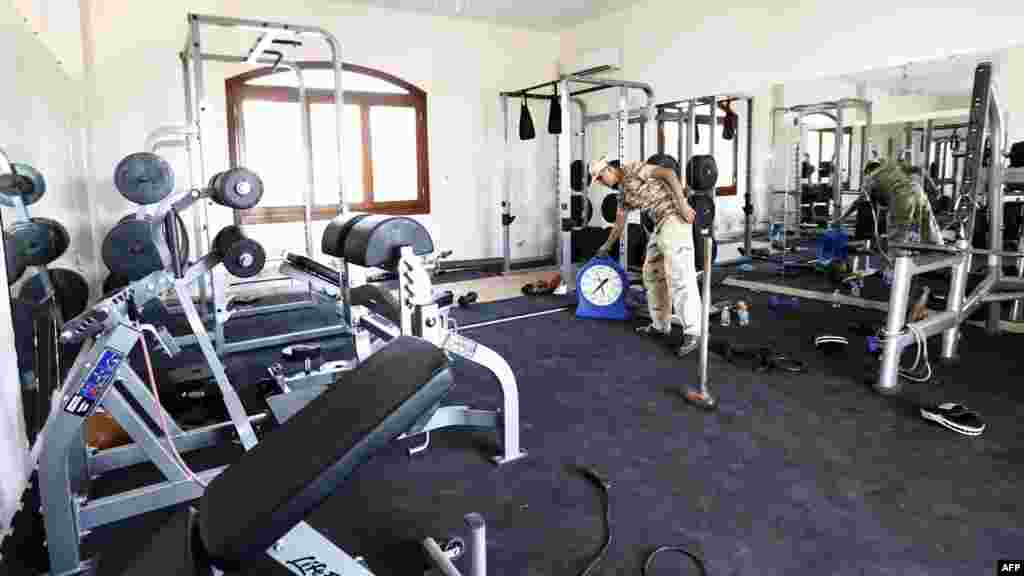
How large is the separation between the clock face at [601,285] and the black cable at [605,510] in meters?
2.58

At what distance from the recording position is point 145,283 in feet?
Answer: 7.57

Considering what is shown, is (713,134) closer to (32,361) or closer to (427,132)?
(427,132)

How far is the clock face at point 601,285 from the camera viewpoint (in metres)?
4.85

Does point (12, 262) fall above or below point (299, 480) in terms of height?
above

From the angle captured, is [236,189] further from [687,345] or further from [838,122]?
[838,122]

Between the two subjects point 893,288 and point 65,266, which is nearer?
point 893,288

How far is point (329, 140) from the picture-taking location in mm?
6535

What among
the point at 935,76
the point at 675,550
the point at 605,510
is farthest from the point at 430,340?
the point at 935,76

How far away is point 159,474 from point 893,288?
3.46 metres

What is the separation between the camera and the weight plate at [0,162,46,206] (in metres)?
2.48

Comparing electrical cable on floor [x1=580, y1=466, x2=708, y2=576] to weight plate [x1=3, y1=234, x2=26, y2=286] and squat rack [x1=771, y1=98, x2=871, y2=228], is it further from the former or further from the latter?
squat rack [x1=771, y1=98, x2=871, y2=228]

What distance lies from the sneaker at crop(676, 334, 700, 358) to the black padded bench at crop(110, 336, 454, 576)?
2.89 metres

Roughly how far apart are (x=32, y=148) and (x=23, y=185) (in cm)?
35

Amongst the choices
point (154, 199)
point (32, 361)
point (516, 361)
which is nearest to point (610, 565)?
point (516, 361)
